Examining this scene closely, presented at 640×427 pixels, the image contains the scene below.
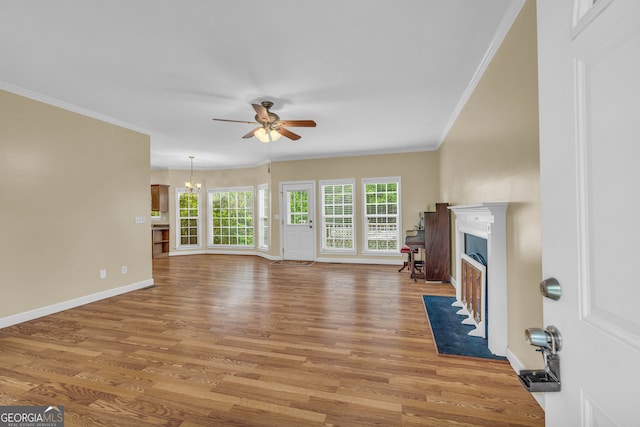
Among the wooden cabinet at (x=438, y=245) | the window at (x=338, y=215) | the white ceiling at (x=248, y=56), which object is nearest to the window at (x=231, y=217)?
the window at (x=338, y=215)

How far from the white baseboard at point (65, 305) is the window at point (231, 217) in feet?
12.4

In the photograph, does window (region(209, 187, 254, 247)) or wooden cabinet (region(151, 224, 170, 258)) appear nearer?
wooden cabinet (region(151, 224, 170, 258))

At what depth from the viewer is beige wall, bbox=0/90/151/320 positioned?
3213 mm

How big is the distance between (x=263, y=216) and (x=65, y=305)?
4855 mm

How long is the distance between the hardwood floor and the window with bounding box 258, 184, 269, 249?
4056 millimetres

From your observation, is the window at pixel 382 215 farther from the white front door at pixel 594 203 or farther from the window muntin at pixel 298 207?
the white front door at pixel 594 203

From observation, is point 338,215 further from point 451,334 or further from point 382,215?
point 451,334

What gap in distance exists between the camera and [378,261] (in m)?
6.71

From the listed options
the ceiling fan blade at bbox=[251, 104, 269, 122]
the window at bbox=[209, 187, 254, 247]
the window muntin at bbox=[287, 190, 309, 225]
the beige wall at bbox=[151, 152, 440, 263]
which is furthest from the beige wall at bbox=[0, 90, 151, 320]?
the window at bbox=[209, 187, 254, 247]

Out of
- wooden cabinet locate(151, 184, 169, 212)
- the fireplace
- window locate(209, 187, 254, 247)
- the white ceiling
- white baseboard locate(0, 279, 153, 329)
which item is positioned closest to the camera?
the white ceiling

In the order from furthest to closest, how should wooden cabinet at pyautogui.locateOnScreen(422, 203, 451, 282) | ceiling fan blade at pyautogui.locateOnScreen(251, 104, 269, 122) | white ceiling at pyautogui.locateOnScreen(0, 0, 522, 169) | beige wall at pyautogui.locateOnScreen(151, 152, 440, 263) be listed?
beige wall at pyautogui.locateOnScreen(151, 152, 440, 263) < wooden cabinet at pyautogui.locateOnScreen(422, 203, 451, 282) < ceiling fan blade at pyautogui.locateOnScreen(251, 104, 269, 122) < white ceiling at pyautogui.locateOnScreen(0, 0, 522, 169)

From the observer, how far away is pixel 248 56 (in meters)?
2.70

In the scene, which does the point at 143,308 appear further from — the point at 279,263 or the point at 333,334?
the point at 279,263

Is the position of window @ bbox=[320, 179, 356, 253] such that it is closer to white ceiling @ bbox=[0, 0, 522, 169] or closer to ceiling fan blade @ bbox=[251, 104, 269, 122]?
white ceiling @ bbox=[0, 0, 522, 169]
